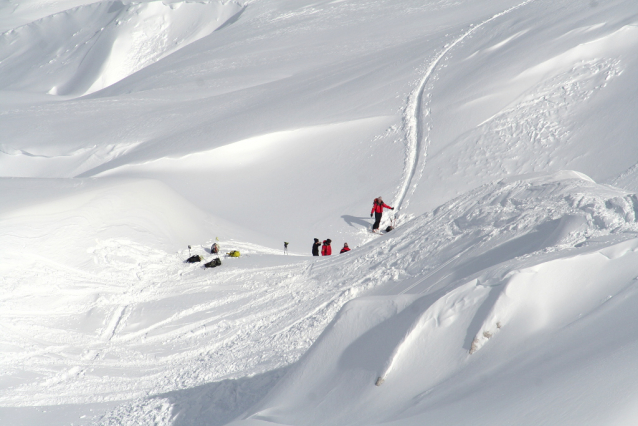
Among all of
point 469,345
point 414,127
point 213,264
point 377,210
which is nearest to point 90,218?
point 213,264

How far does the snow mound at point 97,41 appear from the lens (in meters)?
37.9

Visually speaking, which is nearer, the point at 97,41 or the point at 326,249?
the point at 326,249

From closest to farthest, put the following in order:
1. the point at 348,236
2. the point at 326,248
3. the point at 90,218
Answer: the point at 90,218 → the point at 326,248 → the point at 348,236

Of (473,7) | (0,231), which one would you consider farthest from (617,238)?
(473,7)

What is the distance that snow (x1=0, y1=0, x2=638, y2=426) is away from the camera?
412 centimetres

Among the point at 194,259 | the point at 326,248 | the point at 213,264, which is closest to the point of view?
the point at 213,264

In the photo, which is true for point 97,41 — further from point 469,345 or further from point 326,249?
point 469,345

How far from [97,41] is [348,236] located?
35.8 metres

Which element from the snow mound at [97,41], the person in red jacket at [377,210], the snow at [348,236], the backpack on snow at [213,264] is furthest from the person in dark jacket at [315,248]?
the snow mound at [97,41]

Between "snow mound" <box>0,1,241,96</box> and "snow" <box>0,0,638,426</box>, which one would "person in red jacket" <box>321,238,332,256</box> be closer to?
"snow" <box>0,0,638,426</box>

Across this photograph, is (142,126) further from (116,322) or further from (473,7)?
(473,7)

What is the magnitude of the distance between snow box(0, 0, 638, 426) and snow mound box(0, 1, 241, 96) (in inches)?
517

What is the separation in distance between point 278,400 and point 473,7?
26997 mm

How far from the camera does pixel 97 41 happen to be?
40.4m
